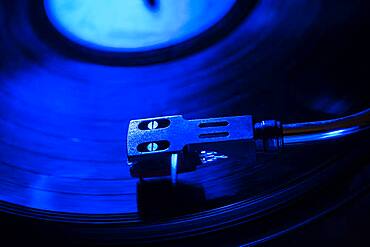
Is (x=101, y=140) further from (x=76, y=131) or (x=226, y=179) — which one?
(x=226, y=179)

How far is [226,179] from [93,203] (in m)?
0.14

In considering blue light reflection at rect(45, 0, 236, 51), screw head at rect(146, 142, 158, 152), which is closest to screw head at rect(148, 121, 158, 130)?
screw head at rect(146, 142, 158, 152)

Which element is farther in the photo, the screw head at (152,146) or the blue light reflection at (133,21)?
the blue light reflection at (133,21)

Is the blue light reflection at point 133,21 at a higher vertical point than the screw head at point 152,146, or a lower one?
higher

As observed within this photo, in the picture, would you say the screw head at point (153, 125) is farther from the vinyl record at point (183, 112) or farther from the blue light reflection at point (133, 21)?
the blue light reflection at point (133, 21)

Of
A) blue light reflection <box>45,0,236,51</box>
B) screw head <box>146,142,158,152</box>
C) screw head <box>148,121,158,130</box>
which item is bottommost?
screw head <box>146,142,158,152</box>

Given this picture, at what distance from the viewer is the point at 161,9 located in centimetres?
91

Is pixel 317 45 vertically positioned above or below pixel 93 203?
above

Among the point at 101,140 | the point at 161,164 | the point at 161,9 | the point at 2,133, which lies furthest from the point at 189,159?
the point at 161,9

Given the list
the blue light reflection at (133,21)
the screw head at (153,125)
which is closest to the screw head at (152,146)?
the screw head at (153,125)

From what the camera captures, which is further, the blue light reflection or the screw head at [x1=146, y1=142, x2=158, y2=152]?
the blue light reflection

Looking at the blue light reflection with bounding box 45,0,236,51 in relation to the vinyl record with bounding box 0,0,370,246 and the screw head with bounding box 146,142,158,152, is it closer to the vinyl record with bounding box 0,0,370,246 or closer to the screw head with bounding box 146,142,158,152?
the vinyl record with bounding box 0,0,370,246

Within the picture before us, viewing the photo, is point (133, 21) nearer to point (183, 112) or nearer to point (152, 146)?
point (183, 112)

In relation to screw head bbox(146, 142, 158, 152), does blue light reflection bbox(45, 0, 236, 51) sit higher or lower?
higher
